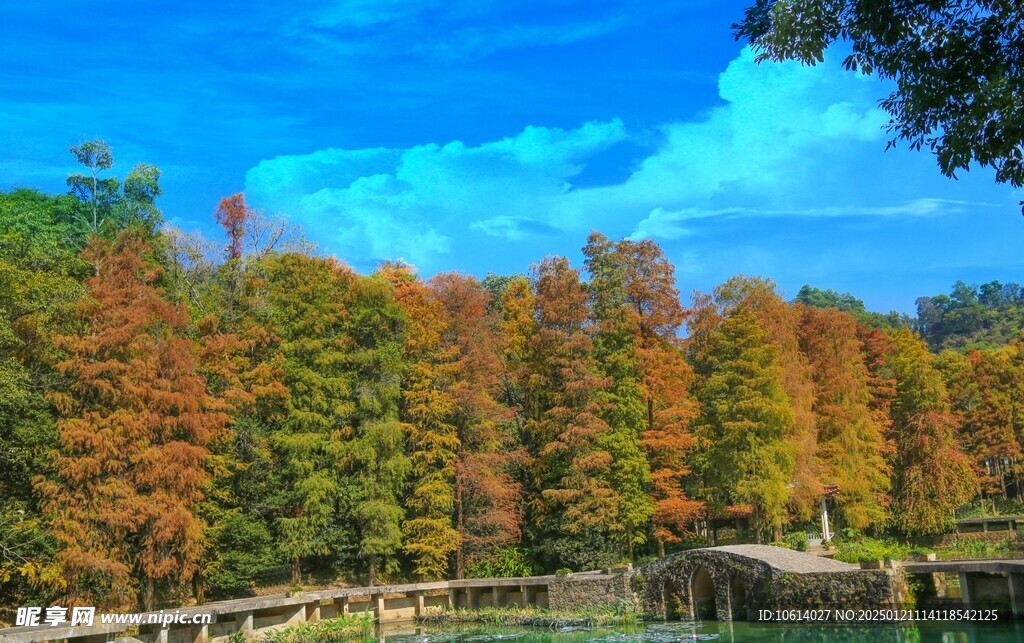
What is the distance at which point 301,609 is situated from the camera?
24984 millimetres

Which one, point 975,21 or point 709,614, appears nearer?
point 975,21

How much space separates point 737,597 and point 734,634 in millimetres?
3614

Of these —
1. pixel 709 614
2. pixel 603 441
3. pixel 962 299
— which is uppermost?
pixel 962 299

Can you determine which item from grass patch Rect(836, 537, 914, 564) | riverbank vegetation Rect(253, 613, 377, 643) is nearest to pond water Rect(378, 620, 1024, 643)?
riverbank vegetation Rect(253, 613, 377, 643)

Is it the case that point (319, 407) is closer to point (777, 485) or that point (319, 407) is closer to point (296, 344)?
point (296, 344)

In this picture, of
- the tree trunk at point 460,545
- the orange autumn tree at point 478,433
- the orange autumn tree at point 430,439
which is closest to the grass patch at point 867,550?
the orange autumn tree at point 478,433

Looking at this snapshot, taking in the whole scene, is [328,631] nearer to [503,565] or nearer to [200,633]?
[200,633]

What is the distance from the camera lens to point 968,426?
41.8 m

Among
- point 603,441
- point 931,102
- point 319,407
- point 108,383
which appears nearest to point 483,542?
point 603,441

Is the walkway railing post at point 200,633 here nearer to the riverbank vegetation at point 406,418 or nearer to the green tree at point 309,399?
the riverbank vegetation at point 406,418

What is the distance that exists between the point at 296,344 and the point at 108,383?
8123mm

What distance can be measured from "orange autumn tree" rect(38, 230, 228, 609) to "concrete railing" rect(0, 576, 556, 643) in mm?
1921

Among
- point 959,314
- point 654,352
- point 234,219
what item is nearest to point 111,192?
point 234,219

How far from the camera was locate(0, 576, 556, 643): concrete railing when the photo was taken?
19.4 metres
